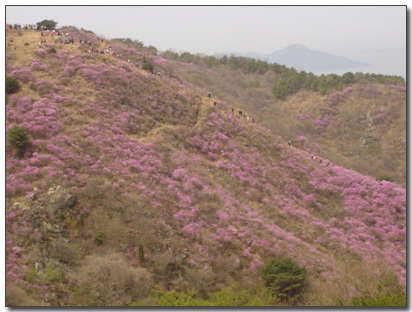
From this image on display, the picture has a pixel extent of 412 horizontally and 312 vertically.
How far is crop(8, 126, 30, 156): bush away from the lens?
1973 centimetres

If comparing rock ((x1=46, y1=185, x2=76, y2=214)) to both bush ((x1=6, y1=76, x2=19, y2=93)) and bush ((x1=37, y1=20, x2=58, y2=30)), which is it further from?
bush ((x1=37, y1=20, x2=58, y2=30))

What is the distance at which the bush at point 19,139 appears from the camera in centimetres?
1973

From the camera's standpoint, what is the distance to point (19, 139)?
19906 mm

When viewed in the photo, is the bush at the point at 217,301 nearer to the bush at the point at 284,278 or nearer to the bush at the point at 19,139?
the bush at the point at 284,278

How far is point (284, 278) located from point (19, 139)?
1777 centimetres

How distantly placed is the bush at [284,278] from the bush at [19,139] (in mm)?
16359

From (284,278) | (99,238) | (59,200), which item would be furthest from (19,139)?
(284,278)

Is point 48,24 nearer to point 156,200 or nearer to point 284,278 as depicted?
point 156,200

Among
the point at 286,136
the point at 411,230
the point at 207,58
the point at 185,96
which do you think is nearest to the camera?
the point at 411,230

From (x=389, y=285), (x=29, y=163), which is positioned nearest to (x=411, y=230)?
(x=389, y=285)

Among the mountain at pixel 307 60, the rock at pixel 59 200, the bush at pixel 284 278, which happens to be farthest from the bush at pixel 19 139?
the mountain at pixel 307 60

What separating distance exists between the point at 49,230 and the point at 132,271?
5069 millimetres

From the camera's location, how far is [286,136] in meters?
41.8

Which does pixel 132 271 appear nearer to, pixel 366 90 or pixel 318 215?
pixel 318 215
